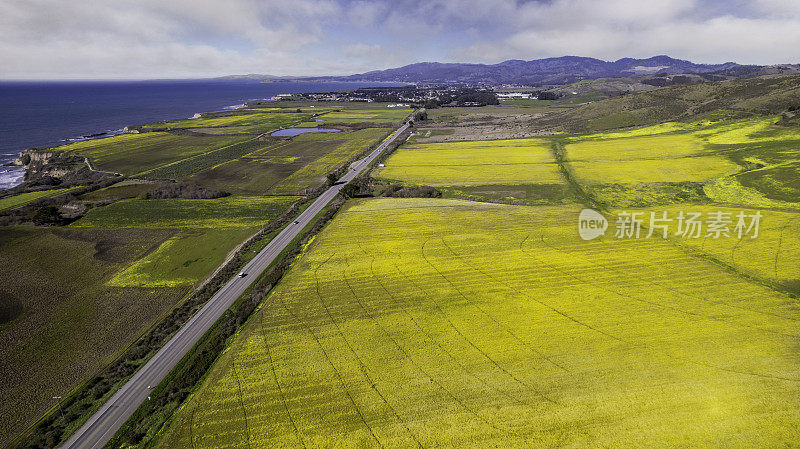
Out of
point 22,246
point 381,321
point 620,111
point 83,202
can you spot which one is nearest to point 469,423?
point 381,321

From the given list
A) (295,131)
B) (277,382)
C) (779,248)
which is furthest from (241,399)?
(295,131)

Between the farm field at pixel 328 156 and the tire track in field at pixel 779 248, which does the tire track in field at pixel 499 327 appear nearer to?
the tire track in field at pixel 779 248

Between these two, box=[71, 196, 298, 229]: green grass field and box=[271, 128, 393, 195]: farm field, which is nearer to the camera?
box=[71, 196, 298, 229]: green grass field

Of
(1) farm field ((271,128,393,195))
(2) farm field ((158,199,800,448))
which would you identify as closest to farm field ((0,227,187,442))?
(2) farm field ((158,199,800,448))

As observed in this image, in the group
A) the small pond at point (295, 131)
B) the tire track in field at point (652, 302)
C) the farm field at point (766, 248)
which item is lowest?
the tire track in field at point (652, 302)

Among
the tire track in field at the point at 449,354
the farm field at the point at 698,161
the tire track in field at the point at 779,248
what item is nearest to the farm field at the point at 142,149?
the tire track in field at the point at 449,354

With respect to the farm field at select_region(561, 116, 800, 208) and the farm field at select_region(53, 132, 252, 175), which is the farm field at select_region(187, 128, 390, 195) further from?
the farm field at select_region(561, 116, 800, 208)

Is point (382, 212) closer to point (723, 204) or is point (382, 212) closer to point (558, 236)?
point (558, 236)
